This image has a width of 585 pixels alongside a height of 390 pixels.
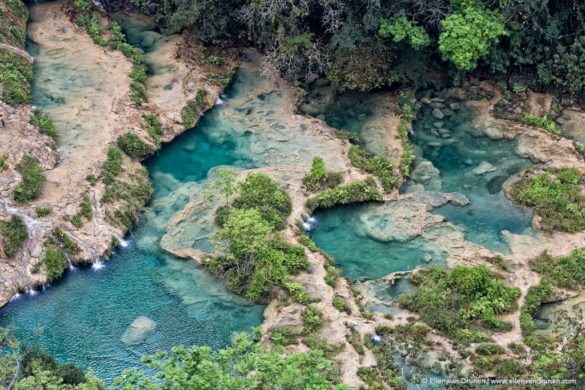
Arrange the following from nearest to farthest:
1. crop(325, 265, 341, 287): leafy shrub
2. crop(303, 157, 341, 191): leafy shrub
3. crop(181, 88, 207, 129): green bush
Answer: crop(325, 265, 341, 287): leafy shrub < crop(303, 157, 341, 191): leafy shrub < crop(181, 88, 207, 129): green bush

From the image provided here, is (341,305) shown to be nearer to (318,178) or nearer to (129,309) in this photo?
(318,178)

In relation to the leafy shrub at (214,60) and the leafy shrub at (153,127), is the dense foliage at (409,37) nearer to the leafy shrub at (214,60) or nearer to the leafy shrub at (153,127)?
the leafy shrub at (214,60)

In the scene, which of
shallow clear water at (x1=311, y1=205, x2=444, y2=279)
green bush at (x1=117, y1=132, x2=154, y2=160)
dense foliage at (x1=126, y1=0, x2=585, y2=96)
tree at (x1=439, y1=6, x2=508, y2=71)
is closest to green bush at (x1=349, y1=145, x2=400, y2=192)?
shallow clear water at (x1=311, y1=205, x2=444, y2=279)

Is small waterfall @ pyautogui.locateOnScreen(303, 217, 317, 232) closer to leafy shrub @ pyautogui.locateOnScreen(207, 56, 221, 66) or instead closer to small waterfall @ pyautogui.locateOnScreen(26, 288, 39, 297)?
small waterfall @ pyautogui.locateOnScreen(26, 288, 39, 297)

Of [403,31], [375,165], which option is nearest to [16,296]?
[375,165]

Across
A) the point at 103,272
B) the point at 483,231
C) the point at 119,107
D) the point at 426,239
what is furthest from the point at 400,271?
the point at 119,107
